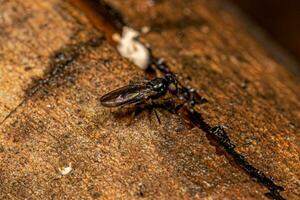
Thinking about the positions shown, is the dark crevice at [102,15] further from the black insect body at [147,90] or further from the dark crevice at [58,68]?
the black insect body at [147,90]

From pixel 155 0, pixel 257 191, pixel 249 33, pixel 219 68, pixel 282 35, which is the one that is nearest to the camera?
pixel 257 191

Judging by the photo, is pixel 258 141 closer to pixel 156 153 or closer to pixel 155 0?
pixel 156 153

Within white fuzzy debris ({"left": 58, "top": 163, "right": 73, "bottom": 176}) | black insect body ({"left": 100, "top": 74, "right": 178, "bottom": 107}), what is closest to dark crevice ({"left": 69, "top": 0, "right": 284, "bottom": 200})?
black insect body ({"left": 100, "top": 74, "right": 178, "bottom": 107})

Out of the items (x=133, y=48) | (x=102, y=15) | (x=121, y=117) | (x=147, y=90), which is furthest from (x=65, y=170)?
(x=102, y=15)

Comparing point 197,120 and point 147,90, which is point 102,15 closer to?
point 147,90

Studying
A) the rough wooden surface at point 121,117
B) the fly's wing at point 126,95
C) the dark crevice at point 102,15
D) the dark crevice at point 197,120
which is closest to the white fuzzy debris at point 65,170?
the rough wooden surface at point 121,117

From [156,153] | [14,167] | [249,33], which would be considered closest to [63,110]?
[14,167]
